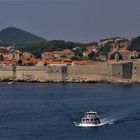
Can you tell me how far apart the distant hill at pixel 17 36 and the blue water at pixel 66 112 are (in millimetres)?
118566

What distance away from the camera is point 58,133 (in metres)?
31.3

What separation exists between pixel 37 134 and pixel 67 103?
12.2 m

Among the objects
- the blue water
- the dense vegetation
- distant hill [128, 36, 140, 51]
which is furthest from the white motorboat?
the dense vegetation

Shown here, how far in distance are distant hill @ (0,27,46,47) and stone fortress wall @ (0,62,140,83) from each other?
4153 inches

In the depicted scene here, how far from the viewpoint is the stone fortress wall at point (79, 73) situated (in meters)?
62.4

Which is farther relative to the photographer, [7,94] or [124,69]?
[124,69]

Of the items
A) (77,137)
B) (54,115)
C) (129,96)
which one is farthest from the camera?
(129,96)

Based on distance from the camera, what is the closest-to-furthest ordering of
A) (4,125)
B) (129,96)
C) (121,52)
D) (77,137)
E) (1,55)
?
(77,137) < (4,125) < (129,96) < (121,52) < (1,55)

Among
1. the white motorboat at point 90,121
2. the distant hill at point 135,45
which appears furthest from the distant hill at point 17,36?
the white motorboat at point 90,121

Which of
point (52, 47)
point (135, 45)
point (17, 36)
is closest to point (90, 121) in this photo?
point (135, 45)

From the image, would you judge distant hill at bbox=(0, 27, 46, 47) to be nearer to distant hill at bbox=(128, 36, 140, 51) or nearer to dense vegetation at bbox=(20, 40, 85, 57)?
dense vegetation at bbox=(20, 40, 85, 57)

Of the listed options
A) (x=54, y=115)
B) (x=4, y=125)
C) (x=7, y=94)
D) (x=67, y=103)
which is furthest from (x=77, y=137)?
(x=7, y=94)

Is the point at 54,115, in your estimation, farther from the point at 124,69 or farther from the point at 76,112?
the point at 124,69

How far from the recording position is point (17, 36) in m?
185
